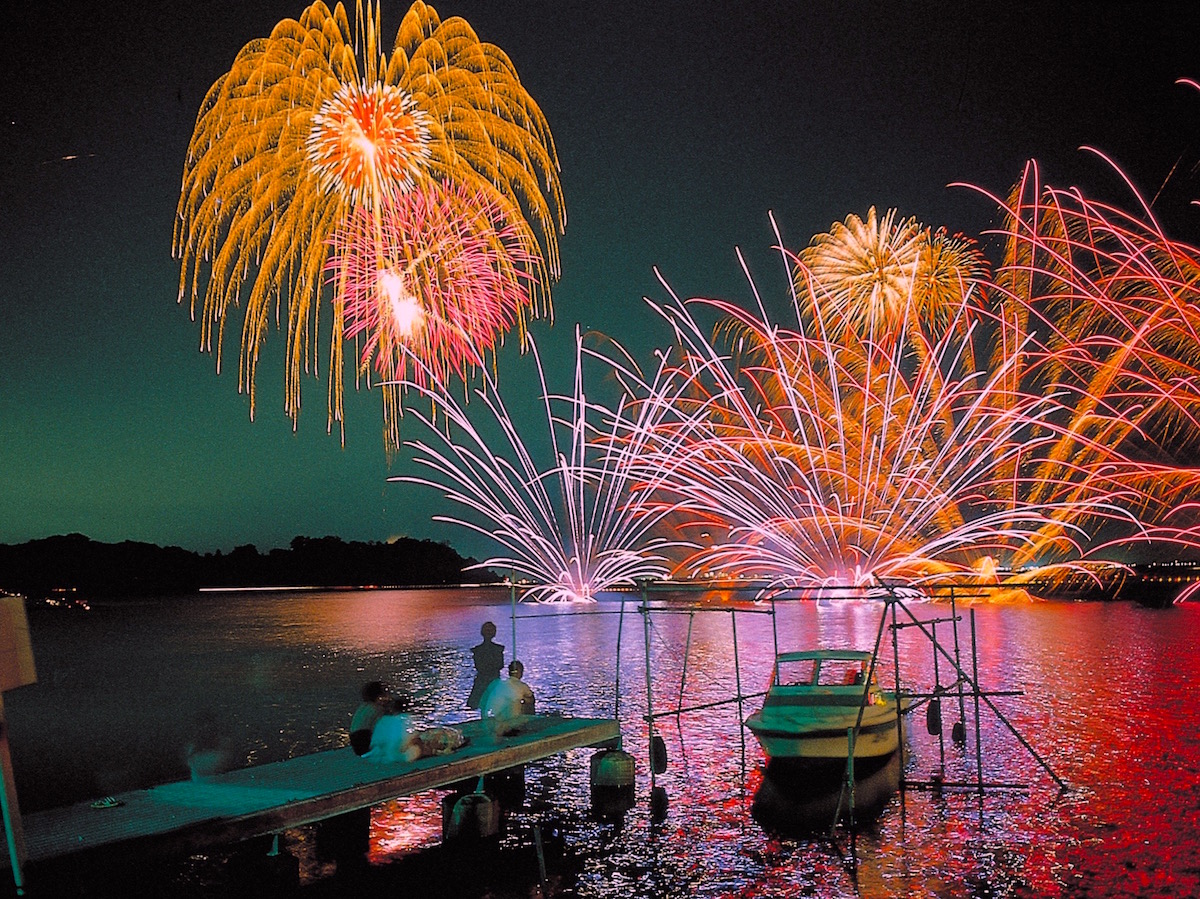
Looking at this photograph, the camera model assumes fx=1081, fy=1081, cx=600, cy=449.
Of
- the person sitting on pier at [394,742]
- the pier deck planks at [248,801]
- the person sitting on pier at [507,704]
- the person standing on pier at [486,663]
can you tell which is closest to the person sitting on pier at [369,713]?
the pier deck planks at [248,801]

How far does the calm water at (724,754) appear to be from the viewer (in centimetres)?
1332

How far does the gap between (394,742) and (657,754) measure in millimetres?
5622

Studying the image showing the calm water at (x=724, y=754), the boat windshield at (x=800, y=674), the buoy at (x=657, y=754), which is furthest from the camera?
the boat windshield at (x=800, y=674)

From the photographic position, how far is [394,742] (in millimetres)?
13578

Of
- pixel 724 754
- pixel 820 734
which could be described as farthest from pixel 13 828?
pixel 724 754

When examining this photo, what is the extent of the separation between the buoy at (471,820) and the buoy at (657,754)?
371 centimetres

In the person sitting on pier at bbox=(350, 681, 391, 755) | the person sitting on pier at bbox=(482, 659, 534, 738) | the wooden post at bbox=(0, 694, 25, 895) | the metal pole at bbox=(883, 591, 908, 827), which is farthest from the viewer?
the person sitting on pier at bbox=(482, 659, 534, 738)

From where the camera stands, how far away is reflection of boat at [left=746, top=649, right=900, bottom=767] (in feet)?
58.3

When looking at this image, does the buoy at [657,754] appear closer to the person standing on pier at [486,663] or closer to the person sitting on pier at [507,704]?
the person sitting on pier at [507,704]

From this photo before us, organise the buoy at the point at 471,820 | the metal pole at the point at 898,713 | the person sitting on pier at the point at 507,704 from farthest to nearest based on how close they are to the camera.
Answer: the person sitting on pier at the point at 507,704, the metal pole at the point at 898,713, the buoy at the point at 471,820

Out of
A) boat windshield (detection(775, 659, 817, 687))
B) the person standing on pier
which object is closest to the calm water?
boat windshield (detection(775, 659, 817, 687))

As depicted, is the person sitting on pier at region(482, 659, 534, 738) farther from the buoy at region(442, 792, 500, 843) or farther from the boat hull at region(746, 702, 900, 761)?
the boat hull at region(746, 702, 900, 761)

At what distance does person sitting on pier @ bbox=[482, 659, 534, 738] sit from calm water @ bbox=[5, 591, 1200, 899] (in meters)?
1.37

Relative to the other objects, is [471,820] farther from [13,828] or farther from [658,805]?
[13,828]
